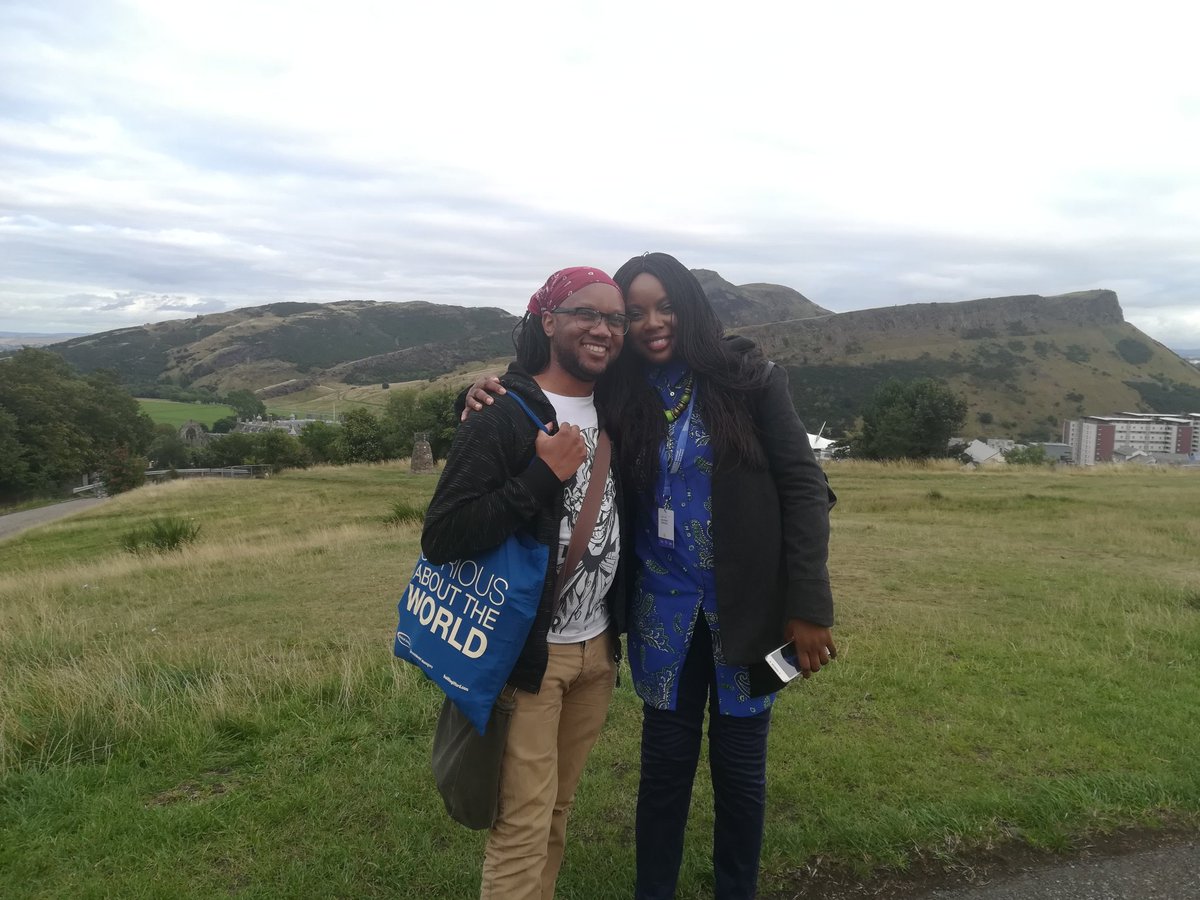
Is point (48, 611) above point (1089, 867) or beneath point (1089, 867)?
beneath

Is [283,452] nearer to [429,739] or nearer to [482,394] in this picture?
[429,739]

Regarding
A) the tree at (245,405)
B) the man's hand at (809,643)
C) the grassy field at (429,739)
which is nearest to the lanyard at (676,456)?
the man's hand at (809,643)

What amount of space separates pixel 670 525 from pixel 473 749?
2.73 feet

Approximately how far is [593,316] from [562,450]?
41cm

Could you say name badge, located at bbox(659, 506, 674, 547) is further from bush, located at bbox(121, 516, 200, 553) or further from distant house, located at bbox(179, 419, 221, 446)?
distant house, located at bbox(179, 419, 221, 446)

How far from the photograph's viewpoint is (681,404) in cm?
235

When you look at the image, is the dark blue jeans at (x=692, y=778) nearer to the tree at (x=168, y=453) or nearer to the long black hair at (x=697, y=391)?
the long black hair at (x=697, y=391)

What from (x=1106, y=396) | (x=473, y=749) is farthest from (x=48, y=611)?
(x=1106, y=396)

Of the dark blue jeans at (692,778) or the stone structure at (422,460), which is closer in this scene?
the dark blue jeans at (692,778)

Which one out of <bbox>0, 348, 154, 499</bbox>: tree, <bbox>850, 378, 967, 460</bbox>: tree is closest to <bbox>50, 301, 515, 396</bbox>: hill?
<bbox>0, 348, 154, 499</bbox>: tree

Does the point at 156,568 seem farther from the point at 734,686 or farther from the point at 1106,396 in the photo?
the point at 1106,396

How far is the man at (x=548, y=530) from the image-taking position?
6.45 ft

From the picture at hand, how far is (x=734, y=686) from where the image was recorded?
90.7 inches

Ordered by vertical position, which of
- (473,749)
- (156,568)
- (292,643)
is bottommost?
(156,568)
